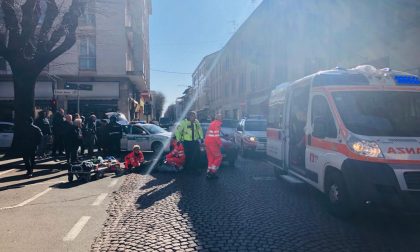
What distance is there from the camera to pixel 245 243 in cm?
462

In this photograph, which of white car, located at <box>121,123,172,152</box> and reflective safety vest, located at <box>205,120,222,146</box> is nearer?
reflective safety vest, located at <box>205,120,222,146</box>

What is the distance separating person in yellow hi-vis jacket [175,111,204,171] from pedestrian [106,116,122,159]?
184 inches

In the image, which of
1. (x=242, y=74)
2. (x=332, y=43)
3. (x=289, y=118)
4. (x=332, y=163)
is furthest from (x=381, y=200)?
(x=242, y=74)

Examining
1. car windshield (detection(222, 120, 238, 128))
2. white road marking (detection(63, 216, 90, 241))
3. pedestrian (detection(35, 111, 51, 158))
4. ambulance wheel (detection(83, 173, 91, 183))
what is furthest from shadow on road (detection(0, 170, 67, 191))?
car windshield (detection(222, 120, 238, 128))

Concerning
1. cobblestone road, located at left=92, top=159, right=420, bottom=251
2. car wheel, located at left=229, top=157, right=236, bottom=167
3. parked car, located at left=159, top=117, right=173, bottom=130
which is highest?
parked car, located at left=159, top=117, right=173, bottom=130

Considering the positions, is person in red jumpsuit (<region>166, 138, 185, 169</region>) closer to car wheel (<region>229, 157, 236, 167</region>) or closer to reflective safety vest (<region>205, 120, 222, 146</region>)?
reflective safety vest (<region>205, 120, 222, 146</region>)

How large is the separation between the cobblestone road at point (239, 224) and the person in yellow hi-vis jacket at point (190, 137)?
2.23 meters

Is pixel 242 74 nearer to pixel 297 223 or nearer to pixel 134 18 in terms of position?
pixel 134 18

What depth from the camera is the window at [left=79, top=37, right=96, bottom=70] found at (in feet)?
91.5

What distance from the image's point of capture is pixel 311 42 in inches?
873

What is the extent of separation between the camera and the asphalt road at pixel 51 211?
4781mm

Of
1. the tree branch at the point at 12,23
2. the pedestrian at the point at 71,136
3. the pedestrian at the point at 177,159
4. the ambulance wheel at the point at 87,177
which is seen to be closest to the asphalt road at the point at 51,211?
the ambulance wheel at the point at 87,177

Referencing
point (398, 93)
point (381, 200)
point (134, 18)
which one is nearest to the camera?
point (381, 200)

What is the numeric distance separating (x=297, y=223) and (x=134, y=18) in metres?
36.6
